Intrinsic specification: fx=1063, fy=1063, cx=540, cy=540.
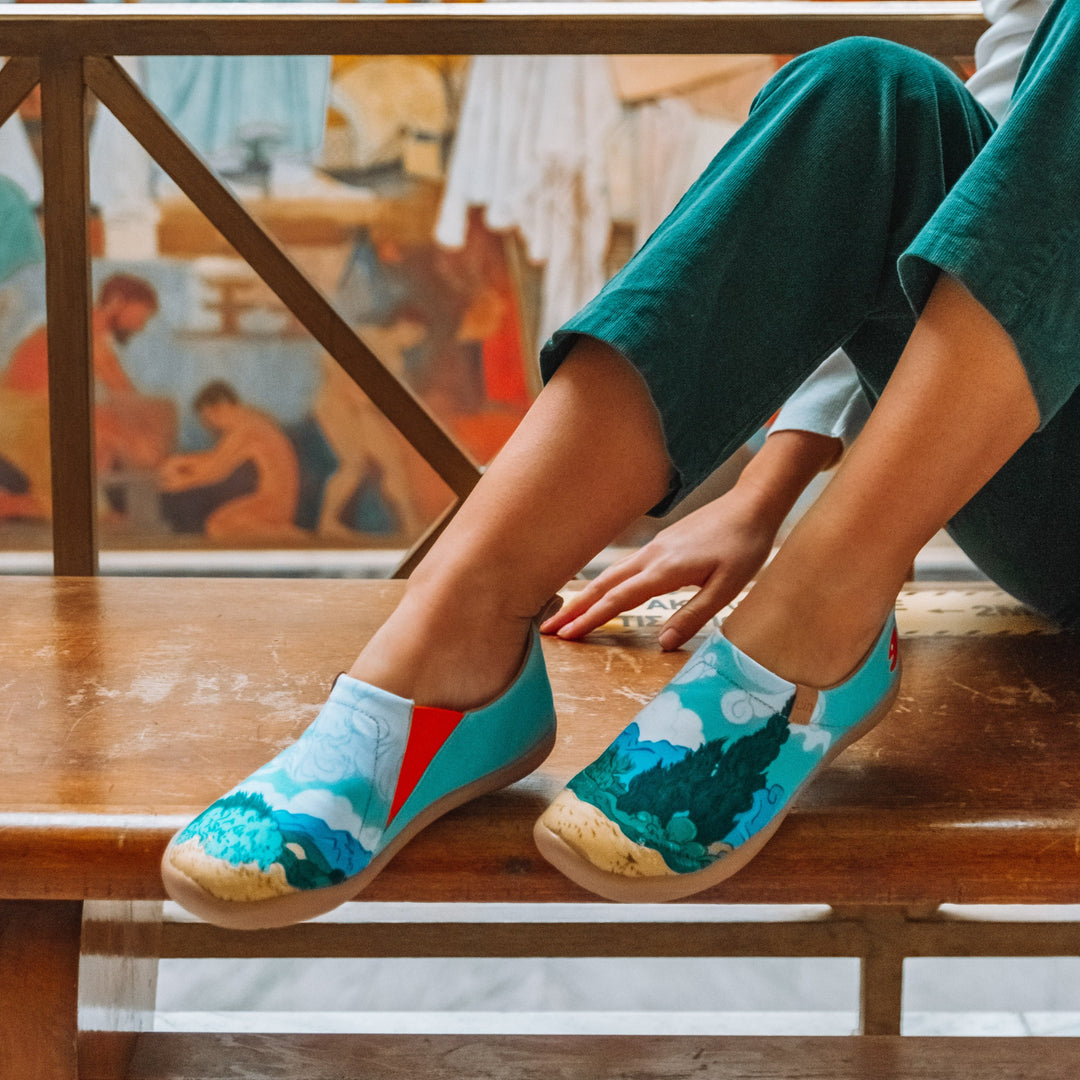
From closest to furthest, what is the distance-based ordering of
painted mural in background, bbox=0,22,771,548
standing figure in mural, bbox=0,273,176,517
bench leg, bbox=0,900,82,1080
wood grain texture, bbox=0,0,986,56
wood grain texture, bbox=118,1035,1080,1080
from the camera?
bench leg, bbox=0,900,82,1080
wood grain texture, bbox=118,1035,1080,1080
wood grain texture, bbox=0,0,986,56
painted mural in background, bbox=0,22,771,548
standing figure in mural, bbox=0,273,176,517

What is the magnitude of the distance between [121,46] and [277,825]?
1030 mm

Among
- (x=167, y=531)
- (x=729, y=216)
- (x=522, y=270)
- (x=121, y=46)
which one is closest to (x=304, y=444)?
(x=167, y=531)

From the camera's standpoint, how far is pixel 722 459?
566 mm

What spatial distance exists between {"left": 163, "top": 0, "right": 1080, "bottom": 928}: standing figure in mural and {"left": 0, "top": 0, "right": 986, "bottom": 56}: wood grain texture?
62 centimetres

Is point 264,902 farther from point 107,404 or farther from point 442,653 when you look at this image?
point 107,404

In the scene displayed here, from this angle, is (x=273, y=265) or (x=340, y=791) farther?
(x=273, y=265)

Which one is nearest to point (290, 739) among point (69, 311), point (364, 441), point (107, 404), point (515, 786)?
point (515, 786)

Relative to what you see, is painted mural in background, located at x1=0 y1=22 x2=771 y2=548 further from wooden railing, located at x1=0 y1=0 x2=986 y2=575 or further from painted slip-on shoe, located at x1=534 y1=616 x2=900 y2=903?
painted slip-on shoe, located at x1=534 y1=616 x2=900 y2=903

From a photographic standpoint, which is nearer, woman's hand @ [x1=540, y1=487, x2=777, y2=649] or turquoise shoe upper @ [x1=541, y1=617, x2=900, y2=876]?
turquoise shoe upper @ [x1=541, y1=617, x2=900, y2=876]

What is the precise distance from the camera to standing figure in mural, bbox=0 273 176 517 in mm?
2162

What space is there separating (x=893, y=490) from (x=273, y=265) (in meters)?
0.89

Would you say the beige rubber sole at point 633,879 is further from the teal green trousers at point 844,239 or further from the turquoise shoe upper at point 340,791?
the teal green trousers at point 844,239

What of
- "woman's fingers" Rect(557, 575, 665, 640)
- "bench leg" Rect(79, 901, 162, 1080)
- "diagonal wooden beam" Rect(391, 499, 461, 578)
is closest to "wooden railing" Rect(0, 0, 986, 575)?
"diagonal wooden beam" Rect(391, 499, 461, 578)

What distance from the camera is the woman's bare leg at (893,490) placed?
1.54 ft
